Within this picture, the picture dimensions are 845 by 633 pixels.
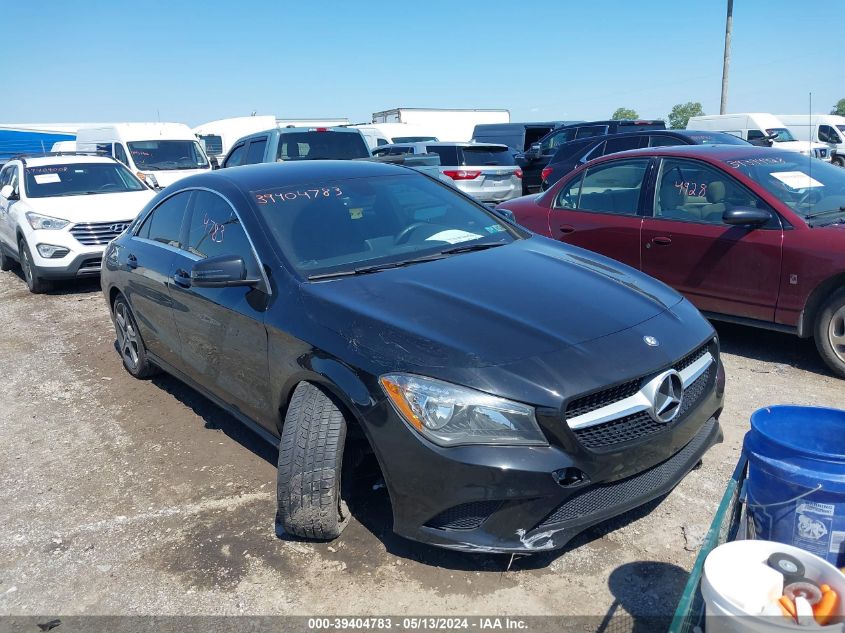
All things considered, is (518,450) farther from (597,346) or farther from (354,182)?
(354,182)

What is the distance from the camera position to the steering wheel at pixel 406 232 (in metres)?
3.94

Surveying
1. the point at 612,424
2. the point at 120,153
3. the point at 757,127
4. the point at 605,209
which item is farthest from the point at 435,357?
the point at 757,127

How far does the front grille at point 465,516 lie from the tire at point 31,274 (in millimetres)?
8083

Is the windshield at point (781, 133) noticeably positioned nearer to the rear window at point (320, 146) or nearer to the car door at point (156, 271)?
the rear window at point (320, 146)

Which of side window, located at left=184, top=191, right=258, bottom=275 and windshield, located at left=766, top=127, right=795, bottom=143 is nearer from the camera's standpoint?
side window, located at left=184, top=191, right=258, bottom=275

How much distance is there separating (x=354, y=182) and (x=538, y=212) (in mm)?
2886

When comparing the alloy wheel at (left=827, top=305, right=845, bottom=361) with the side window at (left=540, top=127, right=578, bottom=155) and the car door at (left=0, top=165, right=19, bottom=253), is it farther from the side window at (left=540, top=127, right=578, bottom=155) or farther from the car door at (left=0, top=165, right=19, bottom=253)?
the side window at (left=540, top=127, right=578, bottom=155)

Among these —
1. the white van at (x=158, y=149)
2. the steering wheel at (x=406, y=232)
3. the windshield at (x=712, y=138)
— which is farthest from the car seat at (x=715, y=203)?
the white van at (x=158, y=149)

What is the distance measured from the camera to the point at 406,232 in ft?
13.2

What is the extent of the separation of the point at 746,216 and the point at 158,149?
40.2ft

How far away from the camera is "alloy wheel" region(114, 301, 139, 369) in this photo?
17.8 feet

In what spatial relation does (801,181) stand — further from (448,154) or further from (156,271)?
(448,154)

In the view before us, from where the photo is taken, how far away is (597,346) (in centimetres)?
287

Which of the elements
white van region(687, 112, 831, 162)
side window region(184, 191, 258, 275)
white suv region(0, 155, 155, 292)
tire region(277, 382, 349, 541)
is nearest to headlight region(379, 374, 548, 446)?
tire region(277, 382, 349, 541)
